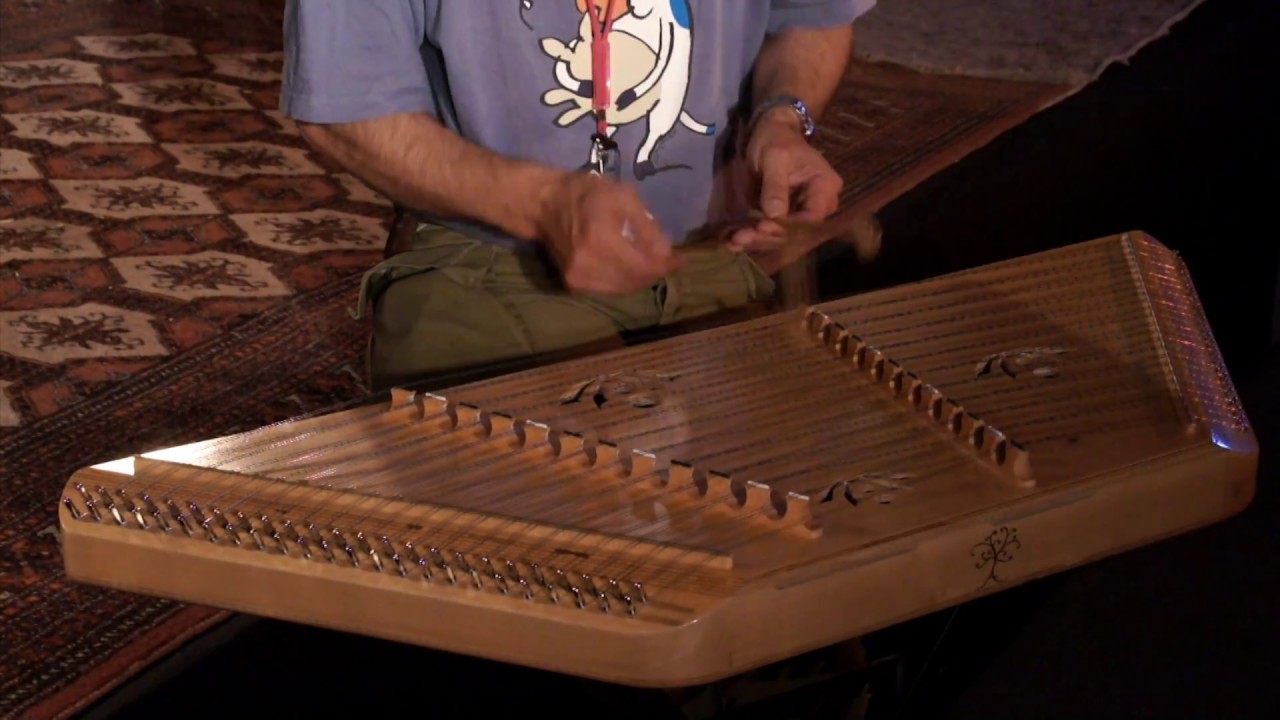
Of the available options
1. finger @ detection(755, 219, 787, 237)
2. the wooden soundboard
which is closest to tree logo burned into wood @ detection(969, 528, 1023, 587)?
the wooden soundboard

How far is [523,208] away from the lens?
152 cm

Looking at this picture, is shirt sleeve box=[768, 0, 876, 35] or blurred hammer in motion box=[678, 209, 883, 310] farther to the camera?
shirt sleeve box=[768, 0, 876, 35]

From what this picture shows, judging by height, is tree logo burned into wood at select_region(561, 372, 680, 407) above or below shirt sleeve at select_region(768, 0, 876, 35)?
below

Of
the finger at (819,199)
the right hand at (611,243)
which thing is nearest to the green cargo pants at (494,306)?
the finger at (819,199)

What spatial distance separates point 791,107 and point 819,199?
0.70 ft

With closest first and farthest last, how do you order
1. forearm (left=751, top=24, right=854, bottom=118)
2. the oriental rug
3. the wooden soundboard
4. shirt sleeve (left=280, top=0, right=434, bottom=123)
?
the wooden soundboard
shirt sleeve (left=280, top=0, right=434, bottom=123)
forearm (left=751, top=24, right=854, bottom=118)
the oriental rug

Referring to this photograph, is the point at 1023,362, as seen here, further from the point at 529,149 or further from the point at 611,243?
the point at 529,149

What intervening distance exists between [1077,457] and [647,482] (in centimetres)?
39

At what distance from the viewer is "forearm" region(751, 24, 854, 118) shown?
75.0 inches

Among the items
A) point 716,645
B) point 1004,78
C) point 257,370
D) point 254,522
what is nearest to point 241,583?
point 254,522

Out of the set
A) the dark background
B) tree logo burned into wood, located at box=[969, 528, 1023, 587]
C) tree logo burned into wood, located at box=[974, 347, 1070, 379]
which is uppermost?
tree logo burned into wood, located at box=[974, 347, 1070, 379]

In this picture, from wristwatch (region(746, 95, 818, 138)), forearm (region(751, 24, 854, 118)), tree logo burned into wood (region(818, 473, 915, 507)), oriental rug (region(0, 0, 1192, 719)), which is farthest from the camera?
oriental rug (region(0, 0, 1192, 719))

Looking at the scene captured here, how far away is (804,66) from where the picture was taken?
193cm

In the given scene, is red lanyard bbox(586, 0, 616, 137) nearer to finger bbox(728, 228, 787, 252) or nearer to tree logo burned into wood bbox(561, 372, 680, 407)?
finger bbox(728, 228, 787, 252)
